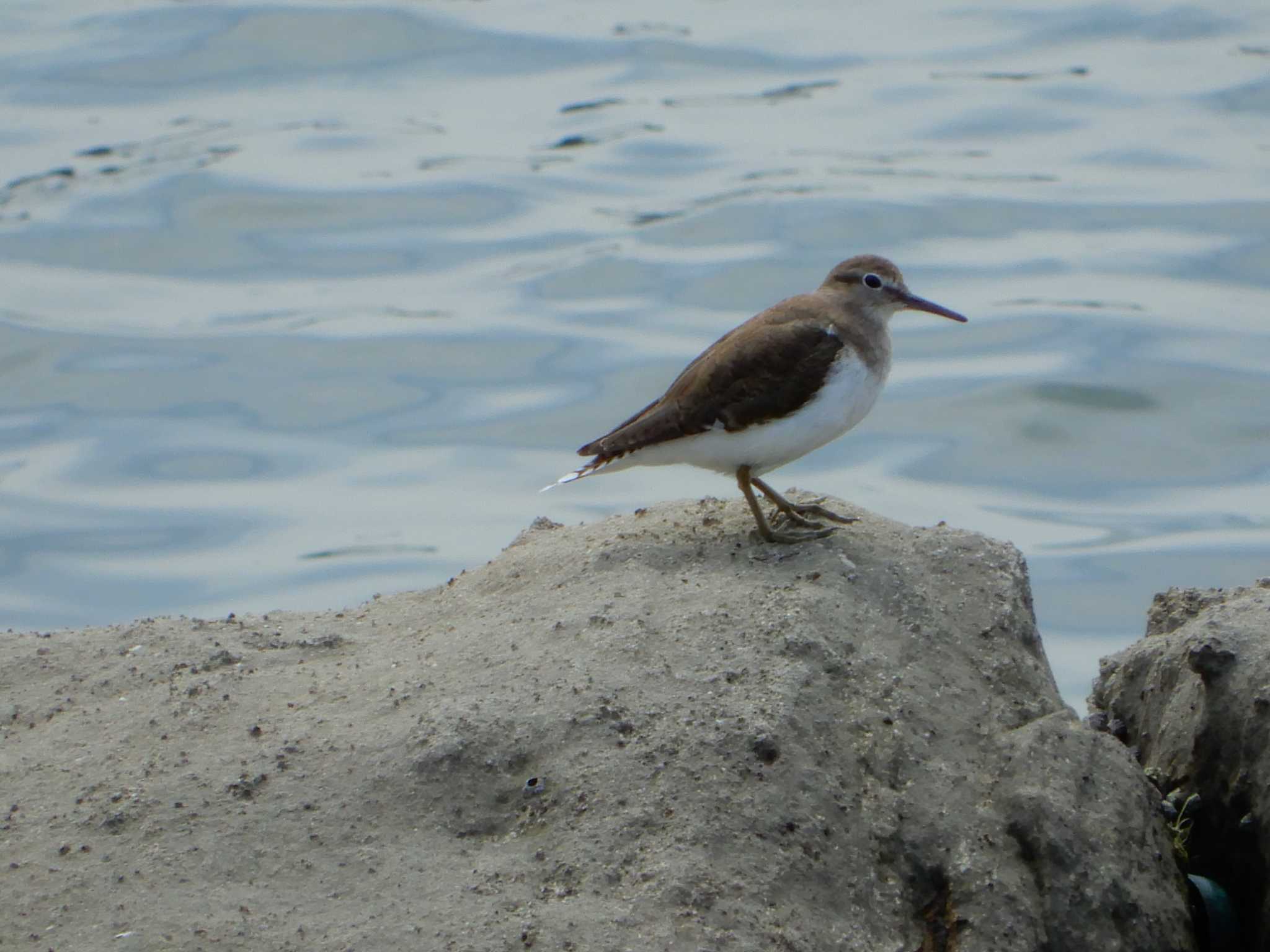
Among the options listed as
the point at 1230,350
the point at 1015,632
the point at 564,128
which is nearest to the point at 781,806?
the point at 1015,632

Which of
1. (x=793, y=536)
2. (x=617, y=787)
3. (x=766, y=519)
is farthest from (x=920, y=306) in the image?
(x=617, y=787)

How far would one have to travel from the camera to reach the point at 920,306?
6.96 meters

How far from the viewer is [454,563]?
11.5 metres

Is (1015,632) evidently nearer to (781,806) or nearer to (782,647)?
(782,647)

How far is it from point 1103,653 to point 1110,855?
20.0ft

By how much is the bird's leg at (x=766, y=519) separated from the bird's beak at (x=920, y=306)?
3.89 feet

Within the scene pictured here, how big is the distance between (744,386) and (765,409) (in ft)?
0.42

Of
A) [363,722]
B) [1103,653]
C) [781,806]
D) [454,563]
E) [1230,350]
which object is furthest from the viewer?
[1230,350]

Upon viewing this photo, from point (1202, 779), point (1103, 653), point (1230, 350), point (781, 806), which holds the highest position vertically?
point (781, 806)

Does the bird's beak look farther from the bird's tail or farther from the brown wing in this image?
the bird's tail

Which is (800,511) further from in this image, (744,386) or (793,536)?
(744,386)

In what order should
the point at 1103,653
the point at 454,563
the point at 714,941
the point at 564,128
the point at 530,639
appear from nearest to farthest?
1. the point at 714,941
2. the point at 530,639
3. the point at 1103,653
4. the point at 454,563
5. the point at 564,128

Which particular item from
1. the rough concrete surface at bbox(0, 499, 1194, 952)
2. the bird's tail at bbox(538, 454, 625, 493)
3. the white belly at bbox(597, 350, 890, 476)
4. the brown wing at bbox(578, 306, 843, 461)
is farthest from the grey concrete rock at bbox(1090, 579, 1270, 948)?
the bird's tail at bbox(538, 454, 625, 493)

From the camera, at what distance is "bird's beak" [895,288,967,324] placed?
22.3 ft
